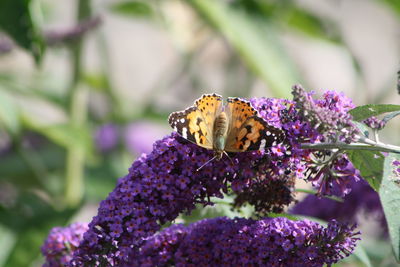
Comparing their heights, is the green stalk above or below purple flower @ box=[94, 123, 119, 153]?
below

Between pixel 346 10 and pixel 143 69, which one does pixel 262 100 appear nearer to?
pixel 143 69

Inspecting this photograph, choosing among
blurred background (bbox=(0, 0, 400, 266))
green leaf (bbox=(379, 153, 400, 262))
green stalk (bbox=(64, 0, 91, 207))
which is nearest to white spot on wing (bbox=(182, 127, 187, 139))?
blurred background (bbox=(0, 0, 400, 266))

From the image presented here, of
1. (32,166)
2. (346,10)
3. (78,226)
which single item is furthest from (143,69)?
(78,226)

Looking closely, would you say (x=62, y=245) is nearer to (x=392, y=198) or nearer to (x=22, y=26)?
(x=392, y=198)

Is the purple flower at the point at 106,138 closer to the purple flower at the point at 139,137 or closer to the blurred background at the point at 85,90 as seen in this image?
the blurred background at the point at 85,90

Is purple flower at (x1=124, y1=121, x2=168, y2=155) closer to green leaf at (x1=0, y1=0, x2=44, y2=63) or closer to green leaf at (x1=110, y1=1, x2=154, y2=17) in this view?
green leaf at (x1=110, y1=1, x2=154, y2=17)

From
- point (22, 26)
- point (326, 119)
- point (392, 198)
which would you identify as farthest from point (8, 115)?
point (392, 198)
